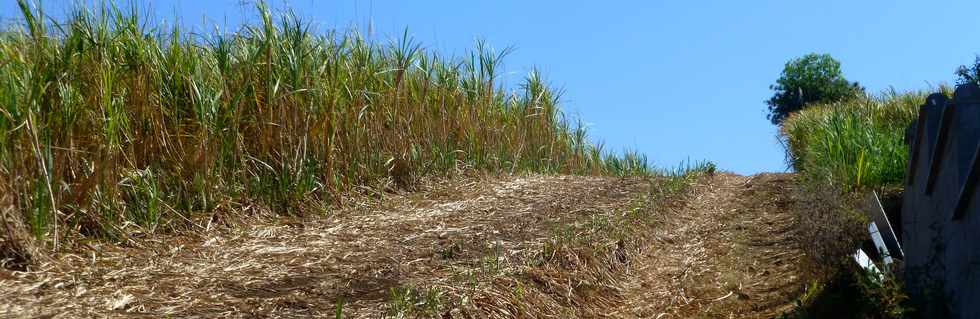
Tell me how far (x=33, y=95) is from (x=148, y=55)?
52.1 inches

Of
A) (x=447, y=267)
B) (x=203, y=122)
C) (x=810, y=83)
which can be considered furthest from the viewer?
(x=810, y=83)

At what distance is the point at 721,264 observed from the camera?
6.77 m

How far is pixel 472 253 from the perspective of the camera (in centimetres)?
568

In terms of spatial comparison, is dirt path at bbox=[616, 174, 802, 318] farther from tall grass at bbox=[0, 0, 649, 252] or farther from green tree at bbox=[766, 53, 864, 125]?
green tree at bbox=[766, 53, 864, 125]

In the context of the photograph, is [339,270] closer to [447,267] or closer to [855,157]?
[447,267]

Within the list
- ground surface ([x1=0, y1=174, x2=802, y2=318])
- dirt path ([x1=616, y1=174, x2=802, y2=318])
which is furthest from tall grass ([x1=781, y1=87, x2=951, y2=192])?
ground surface ([x1=0, y1=174, x2=802, y2=318])

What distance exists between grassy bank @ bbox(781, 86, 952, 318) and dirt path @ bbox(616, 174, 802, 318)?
23 centimetres

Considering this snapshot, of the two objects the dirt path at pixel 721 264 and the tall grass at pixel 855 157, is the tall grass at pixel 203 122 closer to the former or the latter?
the dirt path at pixel 721 264

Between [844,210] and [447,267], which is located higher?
[844,210]

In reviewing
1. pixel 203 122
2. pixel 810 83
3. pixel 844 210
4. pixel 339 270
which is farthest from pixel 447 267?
pixel 810 83

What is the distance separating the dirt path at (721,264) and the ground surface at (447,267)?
0.6 inches

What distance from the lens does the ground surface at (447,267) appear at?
4480 millimetres

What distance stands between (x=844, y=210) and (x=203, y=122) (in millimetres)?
4594

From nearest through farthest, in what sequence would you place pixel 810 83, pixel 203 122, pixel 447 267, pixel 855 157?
pixel 447 267 < pixel 203 122 < pixel 855 157 < pixel 810 83
